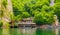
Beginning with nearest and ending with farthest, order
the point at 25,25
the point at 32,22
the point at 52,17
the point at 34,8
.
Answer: the point at 25,25 → the point at 32,22 → the point at 52,17 → the point at 34,8

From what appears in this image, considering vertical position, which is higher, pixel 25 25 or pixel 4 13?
pixel 4 13

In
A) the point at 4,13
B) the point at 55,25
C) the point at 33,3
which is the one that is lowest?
the point at 55,25

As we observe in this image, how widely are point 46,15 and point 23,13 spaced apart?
3509 millimetres

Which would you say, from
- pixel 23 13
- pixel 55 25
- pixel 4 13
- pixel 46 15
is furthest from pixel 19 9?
pixel 4 13

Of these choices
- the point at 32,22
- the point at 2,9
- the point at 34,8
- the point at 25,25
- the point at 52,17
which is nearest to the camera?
the point at 2,9

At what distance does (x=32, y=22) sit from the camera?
3294cm

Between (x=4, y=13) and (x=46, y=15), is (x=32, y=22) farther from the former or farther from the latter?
(x=4, y=13)

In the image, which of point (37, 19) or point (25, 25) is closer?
point (25, 25)

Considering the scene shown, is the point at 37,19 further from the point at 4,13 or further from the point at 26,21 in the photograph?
the point at 4,13

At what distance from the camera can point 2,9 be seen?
505 centimetres

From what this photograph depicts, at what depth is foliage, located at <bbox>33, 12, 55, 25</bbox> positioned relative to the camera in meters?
32.8

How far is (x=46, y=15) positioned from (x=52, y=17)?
103 cm

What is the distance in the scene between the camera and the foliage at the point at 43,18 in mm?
32844

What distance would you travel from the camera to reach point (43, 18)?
34000 mm
